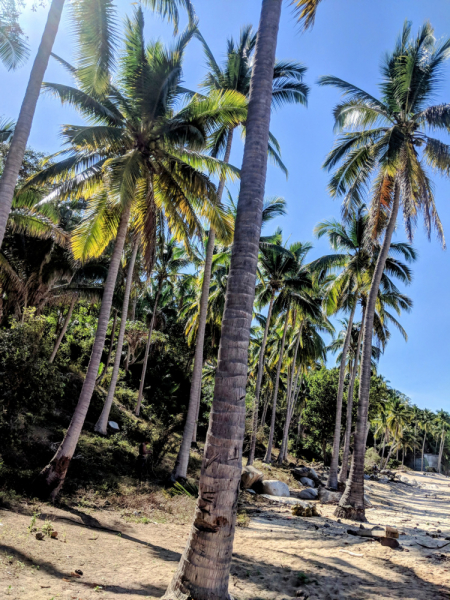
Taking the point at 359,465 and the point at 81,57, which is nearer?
the point at 81,57

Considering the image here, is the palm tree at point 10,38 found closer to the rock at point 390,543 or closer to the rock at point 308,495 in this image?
the rock at point 390,543

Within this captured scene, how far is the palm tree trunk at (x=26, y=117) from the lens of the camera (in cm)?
643

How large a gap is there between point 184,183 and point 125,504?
877cm

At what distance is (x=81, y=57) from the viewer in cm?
888

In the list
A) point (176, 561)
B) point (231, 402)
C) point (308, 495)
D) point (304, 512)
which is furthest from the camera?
point (308, 495)

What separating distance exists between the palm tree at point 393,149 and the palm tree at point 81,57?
7495 mm

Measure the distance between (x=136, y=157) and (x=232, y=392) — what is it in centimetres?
771

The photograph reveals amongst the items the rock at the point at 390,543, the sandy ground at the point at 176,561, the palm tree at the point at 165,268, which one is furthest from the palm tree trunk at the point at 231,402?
the palm tree at the point at 165,268

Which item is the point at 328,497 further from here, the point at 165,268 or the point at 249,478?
the point at 165,268

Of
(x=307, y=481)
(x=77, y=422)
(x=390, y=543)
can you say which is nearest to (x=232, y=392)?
(x=77, y=422)

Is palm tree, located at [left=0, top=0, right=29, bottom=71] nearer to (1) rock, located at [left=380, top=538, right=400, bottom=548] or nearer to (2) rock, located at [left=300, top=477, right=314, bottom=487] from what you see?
(1) rock, located at [left=380, top=538, right=400, bottom=548]

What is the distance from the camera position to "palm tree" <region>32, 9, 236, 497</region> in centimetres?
970

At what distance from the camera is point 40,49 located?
24.0 feet

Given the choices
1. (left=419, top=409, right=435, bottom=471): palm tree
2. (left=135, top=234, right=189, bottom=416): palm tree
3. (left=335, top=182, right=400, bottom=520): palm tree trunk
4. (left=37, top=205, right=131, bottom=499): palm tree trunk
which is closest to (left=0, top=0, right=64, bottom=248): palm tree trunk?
(left=37, top=205, right=131, bottom=499): palm tree trunk
